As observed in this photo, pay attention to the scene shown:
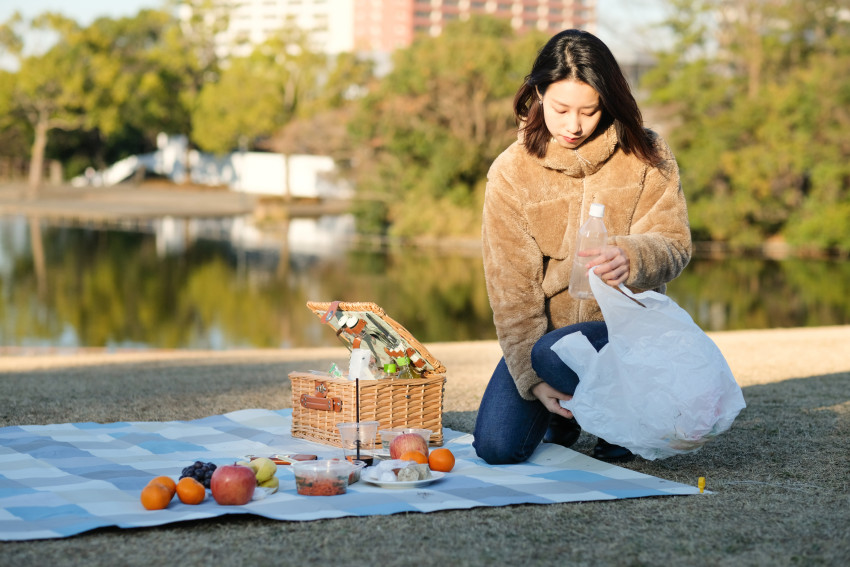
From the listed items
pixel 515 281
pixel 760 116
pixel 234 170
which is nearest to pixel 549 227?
pixel 515 281

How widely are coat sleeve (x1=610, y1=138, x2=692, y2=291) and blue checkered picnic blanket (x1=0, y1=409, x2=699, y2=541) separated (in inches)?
27.2

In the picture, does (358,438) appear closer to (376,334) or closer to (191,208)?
(376,334)

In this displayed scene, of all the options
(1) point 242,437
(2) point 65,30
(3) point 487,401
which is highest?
(2) point 65,30

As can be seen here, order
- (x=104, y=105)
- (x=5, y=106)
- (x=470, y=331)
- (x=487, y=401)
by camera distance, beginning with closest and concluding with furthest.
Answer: (x=487, y=401) < (x=470, y=331) < (x=5, y=106) < (x=104, y=105)

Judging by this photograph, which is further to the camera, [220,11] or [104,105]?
[220,11]

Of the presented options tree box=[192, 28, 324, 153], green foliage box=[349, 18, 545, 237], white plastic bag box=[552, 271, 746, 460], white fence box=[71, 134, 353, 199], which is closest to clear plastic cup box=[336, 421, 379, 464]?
white plastic bag box=[552, 271, 746, 460]

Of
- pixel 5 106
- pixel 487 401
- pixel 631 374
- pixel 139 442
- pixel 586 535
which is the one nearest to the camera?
pixel 586 535

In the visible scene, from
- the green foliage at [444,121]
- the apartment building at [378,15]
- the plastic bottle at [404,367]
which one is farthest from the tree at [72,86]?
the apartment building at [378,15]

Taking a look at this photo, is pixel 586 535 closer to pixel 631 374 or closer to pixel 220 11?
pixel 631 374

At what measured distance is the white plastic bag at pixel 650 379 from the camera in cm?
298

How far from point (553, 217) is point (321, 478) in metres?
1.23

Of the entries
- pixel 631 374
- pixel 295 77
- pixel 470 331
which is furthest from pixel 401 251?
pixel 631 374

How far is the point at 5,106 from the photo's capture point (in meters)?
34.1

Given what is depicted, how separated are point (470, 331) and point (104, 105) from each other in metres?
27.1
